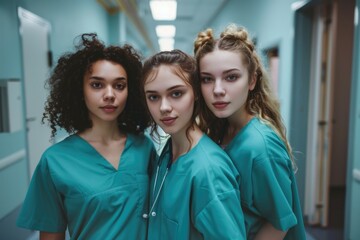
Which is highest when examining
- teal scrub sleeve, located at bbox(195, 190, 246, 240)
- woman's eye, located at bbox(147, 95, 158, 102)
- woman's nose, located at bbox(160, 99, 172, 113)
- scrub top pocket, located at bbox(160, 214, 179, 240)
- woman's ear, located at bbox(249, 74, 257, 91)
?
woman's ear, located at bbox(249, 74, 257, 91)

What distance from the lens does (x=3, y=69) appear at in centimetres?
186

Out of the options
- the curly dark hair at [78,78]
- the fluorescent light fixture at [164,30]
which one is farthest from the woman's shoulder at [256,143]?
the fluorescent light fixture at [164,30]

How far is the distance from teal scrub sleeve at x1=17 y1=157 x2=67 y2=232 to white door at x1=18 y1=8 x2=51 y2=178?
149 cm

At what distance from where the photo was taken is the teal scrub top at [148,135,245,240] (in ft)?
2.37

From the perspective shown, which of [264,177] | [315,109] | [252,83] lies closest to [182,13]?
[315,109]

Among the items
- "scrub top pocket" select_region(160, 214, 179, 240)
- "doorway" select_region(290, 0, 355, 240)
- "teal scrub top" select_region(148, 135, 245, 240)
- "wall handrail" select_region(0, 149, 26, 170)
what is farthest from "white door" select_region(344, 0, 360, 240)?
"wall handrail" select_region(0, 149, 26, 170)

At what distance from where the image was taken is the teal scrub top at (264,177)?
2.72 ft

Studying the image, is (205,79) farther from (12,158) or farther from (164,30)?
(164,30)

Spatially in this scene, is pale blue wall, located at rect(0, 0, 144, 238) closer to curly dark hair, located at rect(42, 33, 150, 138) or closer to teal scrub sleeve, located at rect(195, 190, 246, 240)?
curly dark hair, located at rect(42, 33, 150, 138)

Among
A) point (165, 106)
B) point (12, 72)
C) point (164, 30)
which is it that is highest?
point (164, 30)

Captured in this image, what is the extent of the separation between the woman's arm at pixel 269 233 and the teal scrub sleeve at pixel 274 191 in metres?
0.04

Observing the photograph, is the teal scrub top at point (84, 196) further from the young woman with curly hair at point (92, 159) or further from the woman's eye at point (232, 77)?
the woman's eye at point (232, 77)

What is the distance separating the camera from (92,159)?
92cm

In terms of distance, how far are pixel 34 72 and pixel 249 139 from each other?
222 centimetres
